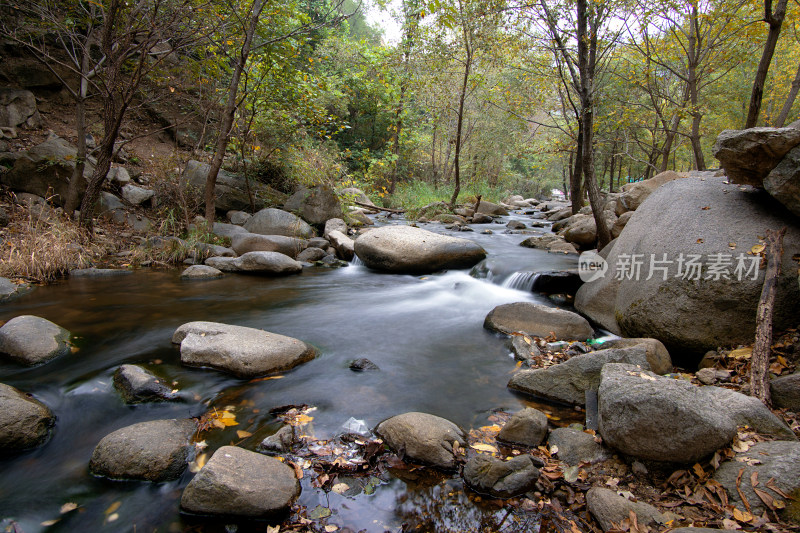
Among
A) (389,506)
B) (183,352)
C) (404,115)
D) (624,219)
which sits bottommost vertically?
(389,506)

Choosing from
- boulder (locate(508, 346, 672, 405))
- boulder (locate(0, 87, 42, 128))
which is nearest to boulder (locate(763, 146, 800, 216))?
boulder (locate(508, 346, 672, 405))

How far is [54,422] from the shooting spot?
11.0 ft

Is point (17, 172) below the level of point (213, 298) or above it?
above

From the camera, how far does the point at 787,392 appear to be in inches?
122

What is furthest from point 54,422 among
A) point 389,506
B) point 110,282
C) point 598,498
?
point 110,282

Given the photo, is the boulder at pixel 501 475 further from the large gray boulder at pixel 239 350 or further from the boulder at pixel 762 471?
the large gray boulder at pixel 239 350

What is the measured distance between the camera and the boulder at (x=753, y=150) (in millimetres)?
3979

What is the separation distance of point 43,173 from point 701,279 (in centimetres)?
1230

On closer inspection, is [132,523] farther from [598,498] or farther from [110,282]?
[110,282]

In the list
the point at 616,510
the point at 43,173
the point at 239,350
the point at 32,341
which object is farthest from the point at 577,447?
the point at 43,173

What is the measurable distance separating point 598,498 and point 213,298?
20.7ft

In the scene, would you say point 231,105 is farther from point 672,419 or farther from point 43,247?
point 672,419

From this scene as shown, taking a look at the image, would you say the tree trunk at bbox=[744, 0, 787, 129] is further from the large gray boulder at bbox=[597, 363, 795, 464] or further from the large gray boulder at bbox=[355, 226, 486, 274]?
the large gray boulder at bbox=[597, 363, 795, 464]

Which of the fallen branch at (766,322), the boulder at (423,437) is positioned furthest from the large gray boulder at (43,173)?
the fallen branch at (766,322)
